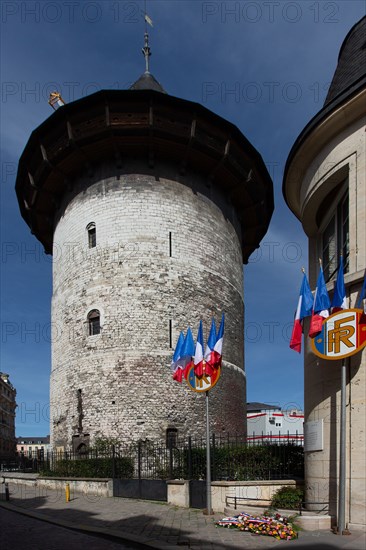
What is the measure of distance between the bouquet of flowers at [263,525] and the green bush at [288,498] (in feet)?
3.58

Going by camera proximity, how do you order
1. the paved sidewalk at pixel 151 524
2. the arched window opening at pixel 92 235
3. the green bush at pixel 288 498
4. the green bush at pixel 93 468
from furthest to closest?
1. the arched window opening at pixel 92 235
2. the green bush at pixel 93 468
3. the green bush at pixel 288 498
4. the paved sidewalk at pixel 151 524

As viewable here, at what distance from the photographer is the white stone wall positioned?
21438 millimetres

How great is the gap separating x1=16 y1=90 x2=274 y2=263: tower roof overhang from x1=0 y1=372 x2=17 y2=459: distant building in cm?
6604

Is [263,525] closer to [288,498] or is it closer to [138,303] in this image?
[288,498]

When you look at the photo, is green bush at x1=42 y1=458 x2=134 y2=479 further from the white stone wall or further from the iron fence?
the white stone wall

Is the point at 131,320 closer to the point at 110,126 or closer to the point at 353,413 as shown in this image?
the point at 110,126

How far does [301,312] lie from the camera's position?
11.2 m

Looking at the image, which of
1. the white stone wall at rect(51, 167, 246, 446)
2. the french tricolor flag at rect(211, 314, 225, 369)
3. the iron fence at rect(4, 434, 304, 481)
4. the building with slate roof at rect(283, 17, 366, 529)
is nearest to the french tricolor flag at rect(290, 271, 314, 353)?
the building with slate roof at rect(283, 17, 366, 529)

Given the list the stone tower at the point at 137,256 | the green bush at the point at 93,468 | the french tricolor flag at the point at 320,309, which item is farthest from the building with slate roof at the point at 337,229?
the stone tower at the point at 137,256

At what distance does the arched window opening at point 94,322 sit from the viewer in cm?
2280

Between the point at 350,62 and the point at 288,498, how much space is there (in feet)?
33.4

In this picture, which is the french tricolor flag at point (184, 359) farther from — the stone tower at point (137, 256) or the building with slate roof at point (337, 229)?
the stone tower at point (137, 256)

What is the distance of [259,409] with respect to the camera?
7269 cm

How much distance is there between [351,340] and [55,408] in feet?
60.6
